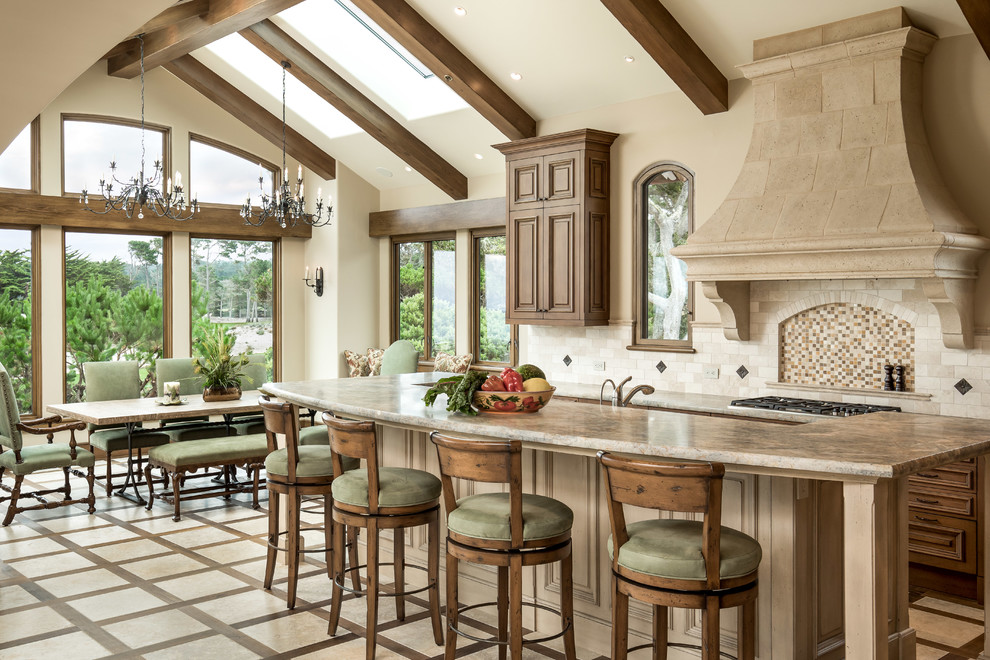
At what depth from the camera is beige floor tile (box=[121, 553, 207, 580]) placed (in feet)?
16.6

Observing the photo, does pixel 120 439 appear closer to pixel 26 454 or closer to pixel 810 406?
pixel 26 454

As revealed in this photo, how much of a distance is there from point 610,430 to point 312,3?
577 centimetres

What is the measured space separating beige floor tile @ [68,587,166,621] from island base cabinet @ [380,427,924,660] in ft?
6.77

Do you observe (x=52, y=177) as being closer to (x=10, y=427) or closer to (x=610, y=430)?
(x=10, y=427)

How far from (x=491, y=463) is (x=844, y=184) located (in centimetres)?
318

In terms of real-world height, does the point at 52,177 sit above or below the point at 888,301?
above

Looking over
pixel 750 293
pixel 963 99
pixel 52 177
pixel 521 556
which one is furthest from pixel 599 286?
pixel 52 177

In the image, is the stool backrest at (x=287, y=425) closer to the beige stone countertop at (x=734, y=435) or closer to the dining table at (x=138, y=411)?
the beige stone countertop at (x=734, y=435)

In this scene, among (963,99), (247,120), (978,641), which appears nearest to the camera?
(978,641)

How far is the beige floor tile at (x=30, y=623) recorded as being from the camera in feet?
13.5

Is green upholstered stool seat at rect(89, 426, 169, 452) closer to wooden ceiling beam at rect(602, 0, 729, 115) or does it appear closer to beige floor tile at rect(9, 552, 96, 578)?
beige floor tile at rect(9, 552, 96, 578)

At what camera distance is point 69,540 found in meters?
5.79

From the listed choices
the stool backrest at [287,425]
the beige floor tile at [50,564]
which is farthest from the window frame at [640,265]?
the beige floor tile at [50,564]

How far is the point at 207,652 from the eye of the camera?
3846 mm
